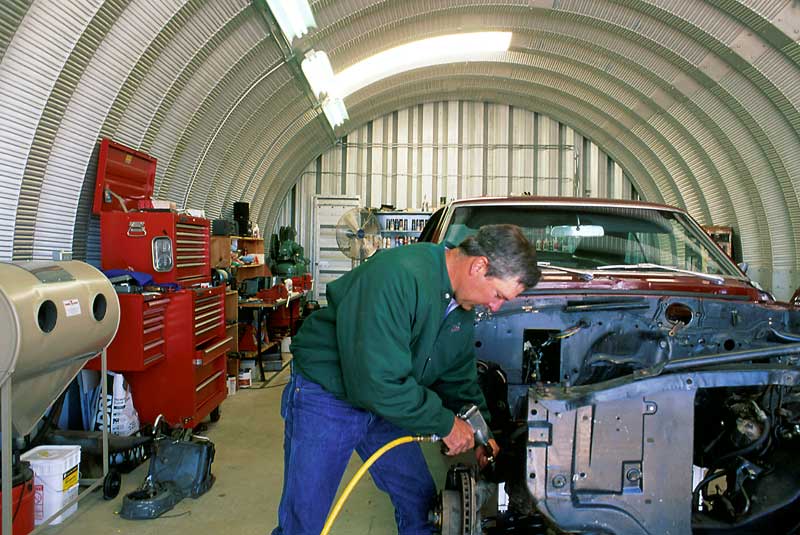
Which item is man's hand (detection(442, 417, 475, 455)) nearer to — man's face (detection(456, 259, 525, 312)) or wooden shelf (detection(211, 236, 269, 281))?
man's face (detection(456, 259, 525, 312))

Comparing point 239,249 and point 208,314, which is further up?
point 239,249

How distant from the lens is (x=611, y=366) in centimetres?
320

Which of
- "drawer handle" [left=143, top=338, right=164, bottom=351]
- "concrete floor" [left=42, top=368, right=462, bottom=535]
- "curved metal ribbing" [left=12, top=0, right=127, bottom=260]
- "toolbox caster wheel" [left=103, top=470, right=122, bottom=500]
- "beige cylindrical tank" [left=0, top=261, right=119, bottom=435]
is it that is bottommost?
"concrete floor" [left=42, top=368, right=462, bottom=535]

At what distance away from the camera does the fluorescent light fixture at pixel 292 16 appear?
555 cm

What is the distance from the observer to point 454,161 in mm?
11742

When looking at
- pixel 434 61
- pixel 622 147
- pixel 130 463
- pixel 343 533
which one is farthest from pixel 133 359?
pixel 622 147

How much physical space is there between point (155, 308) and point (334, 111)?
611 centimetres

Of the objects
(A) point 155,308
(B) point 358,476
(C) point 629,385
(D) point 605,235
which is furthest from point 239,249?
(C) point 629,385

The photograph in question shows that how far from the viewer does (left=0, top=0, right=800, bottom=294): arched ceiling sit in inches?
162

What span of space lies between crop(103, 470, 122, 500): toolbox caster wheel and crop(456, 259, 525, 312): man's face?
2923 millimetres

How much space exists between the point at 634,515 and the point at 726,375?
613 millimetres

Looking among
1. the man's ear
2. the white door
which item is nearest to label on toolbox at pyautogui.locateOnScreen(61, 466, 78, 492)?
the man's ear

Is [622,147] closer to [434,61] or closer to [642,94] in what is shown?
[642,94]

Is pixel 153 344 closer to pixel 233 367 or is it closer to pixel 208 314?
pixel 208 314
